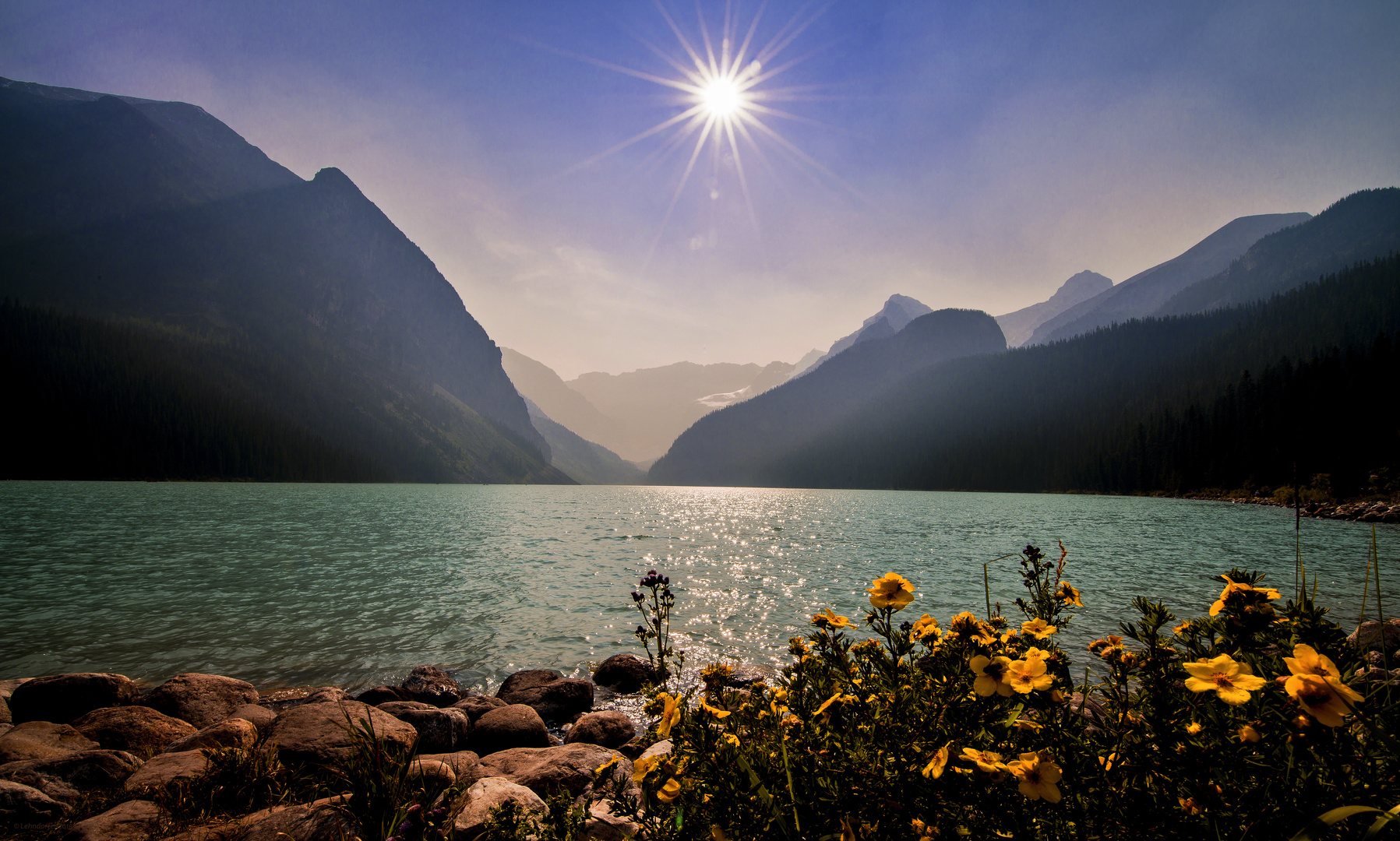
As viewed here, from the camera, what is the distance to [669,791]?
8.28 feet

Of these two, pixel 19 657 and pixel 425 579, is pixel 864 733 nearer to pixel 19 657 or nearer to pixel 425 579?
pixel 19 657

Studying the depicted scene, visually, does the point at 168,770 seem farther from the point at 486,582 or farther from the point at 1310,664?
the point at 486,582

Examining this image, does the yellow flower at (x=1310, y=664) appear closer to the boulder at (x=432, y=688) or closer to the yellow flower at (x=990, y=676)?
the yellow flower at (x=990, y=676)

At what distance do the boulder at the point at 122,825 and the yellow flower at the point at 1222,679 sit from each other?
8.79m

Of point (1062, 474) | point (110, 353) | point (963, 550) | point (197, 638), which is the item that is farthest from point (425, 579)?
point (110, 353)

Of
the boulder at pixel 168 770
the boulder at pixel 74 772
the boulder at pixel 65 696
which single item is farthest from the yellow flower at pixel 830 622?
the boulder at pixel 65 696

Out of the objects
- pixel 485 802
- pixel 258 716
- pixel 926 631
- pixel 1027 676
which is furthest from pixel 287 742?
pixel 1027 676

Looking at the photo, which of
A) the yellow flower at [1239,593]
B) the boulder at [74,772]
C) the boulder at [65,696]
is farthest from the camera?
the boulder at [65,696]

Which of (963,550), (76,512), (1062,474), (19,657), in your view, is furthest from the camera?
(1062,474)

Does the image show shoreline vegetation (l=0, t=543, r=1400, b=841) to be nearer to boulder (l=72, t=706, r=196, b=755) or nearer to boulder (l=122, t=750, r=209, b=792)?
boulder (l=122, t=750, r=209, b=792)

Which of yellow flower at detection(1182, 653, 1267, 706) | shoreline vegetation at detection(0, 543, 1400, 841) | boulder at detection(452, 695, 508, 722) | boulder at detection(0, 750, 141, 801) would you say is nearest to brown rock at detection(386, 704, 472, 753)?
boulder at detection(452, 695, 508, 722)

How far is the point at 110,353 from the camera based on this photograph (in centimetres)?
15175

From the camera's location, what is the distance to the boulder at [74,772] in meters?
6.68

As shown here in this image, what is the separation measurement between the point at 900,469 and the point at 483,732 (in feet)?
628
